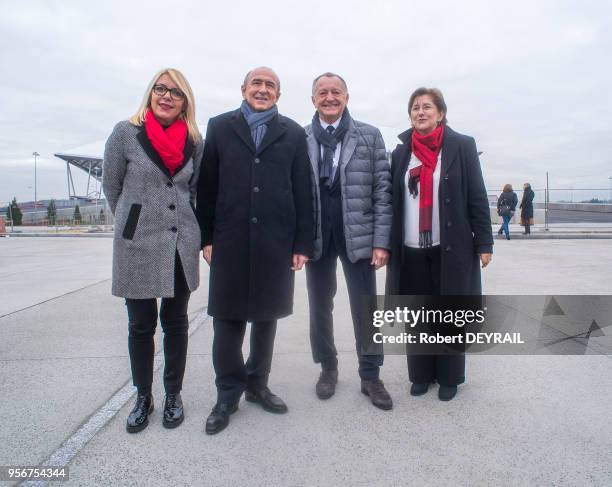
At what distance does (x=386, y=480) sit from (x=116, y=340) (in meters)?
2.91

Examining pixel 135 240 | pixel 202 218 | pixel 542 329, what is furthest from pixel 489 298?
pixel 135 240

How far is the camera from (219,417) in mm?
2543

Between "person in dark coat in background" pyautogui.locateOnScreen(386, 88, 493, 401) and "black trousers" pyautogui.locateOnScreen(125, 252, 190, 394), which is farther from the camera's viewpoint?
"person in dark coat in background" pyautogui.locateOnScreen(386, 88, 493, 401)

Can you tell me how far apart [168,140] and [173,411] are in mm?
1483

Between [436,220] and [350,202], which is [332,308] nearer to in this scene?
[350,202]

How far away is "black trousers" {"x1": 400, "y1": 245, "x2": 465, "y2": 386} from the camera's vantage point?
296 centimetres

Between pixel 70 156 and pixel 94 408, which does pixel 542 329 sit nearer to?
pixel 94 408

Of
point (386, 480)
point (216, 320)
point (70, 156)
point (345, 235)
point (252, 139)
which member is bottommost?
point (386, 480)

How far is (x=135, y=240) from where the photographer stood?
256cm

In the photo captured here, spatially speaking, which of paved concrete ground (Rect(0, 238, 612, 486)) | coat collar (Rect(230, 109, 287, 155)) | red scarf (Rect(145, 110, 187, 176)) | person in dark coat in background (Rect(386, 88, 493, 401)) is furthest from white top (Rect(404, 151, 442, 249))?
red scarf (Rect(145, 110, 187, 176))

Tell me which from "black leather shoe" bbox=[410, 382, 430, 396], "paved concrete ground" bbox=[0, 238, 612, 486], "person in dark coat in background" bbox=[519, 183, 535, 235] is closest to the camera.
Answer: "paved concrete ground" bbox=[0, 238, 612, 486]

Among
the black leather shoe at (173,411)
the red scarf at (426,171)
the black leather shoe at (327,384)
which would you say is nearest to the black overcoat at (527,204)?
the red scarf at (426,171)

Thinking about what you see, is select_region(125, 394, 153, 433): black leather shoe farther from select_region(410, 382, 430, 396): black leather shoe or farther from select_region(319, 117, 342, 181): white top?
select_region(319, 117, 342, 181): white top

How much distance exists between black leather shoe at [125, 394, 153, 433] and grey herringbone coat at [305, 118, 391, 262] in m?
1.28
